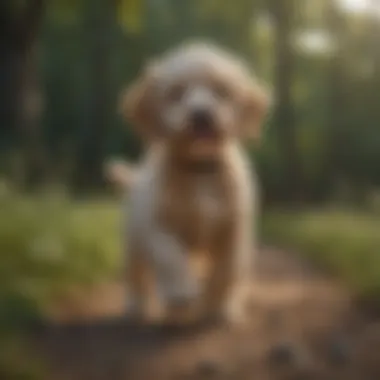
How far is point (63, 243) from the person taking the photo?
1.26 metres

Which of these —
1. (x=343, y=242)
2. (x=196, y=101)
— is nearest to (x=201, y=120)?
(x=196, y=101)

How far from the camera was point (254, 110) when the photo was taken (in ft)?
4.09

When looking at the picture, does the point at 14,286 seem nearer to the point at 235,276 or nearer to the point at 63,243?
the point at 63,243

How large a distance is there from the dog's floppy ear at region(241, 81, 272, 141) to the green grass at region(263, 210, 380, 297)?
10cm

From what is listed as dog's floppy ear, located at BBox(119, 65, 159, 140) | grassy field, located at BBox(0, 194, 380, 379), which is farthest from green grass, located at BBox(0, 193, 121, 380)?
dog's floppy ear, located at BBox(119, 65, 159, 140)

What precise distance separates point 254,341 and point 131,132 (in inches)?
11.5

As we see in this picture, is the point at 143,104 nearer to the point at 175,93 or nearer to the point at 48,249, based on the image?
the point at 175,93

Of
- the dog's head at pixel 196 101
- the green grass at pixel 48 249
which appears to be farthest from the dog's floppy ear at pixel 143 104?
the green grass at pixel 48 249

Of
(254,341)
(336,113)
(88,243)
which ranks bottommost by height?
(254,341)

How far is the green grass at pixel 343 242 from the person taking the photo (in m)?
1.26

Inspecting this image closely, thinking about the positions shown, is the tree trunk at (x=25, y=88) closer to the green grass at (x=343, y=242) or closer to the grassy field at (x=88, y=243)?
the grassy field at (x=88, y=243)

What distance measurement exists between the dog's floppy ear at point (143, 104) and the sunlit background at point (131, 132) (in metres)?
0.01

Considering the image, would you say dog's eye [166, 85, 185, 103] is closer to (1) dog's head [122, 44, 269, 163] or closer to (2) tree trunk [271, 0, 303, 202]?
(1) dog's head [122, 44, 269, 163]

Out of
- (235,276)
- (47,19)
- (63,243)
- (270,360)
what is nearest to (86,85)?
(47,19)
